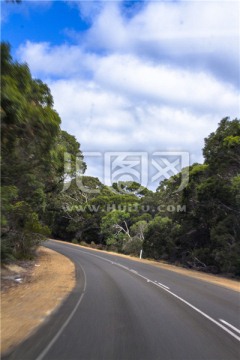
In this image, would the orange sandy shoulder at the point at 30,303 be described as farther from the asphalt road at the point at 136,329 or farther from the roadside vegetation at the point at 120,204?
the roadside vegetation at the point at 120,204

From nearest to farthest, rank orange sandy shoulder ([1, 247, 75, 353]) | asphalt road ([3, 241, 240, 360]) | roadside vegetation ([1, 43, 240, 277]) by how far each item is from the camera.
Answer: asphalt road ([3, 241, 240, 360]), orange sandy shoulder ([1, 247, 75, 353]), roadside vegetation ([1, 43, 240, 277])

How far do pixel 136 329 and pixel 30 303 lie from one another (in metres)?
4.33

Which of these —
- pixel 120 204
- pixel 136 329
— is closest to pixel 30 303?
pixel 136 329

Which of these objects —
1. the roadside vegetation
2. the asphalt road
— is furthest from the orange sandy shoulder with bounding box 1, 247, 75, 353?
the roadside vegetation

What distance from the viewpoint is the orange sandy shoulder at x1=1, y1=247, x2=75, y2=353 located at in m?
8.17

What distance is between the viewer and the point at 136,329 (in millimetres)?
8891

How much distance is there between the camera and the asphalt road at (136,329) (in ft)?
Result: 23.0

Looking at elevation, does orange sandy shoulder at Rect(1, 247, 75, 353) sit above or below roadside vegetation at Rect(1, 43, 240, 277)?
below

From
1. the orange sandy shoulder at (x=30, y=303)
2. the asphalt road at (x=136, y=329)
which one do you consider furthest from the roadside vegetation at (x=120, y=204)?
the asphalt road at (x=136, y=329)

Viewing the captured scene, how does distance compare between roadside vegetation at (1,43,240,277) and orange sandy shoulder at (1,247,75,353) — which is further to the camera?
roadside vegetation at (1,43,240,277)

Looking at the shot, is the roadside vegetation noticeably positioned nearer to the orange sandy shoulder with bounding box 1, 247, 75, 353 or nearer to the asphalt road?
the orange sandy shoulder with bounding box 1, 247, 75, 353

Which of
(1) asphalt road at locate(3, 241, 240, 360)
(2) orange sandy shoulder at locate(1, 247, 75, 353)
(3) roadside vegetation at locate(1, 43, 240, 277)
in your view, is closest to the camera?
(1) asphalt road at locate(3, 241, 240, 360)

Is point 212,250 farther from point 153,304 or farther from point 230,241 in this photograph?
point 153,304

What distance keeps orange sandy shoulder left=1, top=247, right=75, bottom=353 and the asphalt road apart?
0.30 meters
